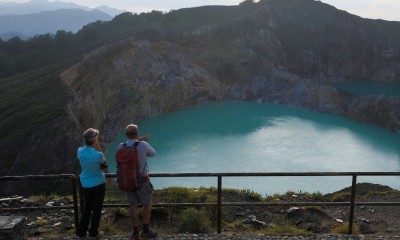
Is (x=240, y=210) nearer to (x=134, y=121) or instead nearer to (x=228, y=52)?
(x=134, y=121)

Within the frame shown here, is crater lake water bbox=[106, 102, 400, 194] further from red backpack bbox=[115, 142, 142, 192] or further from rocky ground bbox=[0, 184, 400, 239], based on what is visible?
red backpack bbox=[115, 142, 142, 192]

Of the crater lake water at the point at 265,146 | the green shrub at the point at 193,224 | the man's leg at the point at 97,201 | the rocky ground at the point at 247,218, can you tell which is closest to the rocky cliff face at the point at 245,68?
the crater lake water at the point at 265,146

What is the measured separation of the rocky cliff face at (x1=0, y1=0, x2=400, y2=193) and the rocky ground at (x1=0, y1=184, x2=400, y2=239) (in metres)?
22.3

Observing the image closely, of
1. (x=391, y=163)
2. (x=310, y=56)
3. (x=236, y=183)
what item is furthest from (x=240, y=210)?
(x=310, y=56)

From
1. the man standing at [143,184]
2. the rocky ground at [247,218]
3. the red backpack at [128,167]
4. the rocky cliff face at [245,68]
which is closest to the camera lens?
the red backpack at [128,167]

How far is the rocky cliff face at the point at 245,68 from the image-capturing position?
48.1m

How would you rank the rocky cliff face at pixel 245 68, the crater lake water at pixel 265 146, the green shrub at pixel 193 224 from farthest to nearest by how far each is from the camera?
1. the rocky cliff face at pixel 245 68
2. the crater lake water at pixel 265 146
3. the green shrub at pixel 193 224

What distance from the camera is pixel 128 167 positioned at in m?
6.12

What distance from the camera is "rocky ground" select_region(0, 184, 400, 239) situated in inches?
324

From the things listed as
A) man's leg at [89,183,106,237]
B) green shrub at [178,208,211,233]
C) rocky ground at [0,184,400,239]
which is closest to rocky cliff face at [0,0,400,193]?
rocky ground at [0,184,400,239]

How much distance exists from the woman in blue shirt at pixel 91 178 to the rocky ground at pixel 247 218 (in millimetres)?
761

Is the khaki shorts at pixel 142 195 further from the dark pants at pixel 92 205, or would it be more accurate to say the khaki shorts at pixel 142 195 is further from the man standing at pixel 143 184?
the dark pants at pixel 92 205

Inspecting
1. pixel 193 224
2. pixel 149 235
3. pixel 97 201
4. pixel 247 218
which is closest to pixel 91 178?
pixel 97 201

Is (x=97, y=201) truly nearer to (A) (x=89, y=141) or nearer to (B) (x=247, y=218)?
(A) (x=89, y=141)
